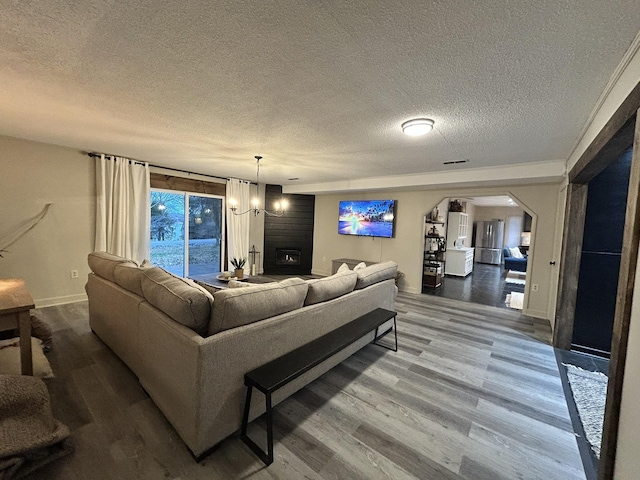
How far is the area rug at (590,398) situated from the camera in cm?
186

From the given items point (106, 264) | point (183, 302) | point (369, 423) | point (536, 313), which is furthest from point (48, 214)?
point (536, 313)

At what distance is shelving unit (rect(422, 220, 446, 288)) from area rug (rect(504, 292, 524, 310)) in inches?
55.5

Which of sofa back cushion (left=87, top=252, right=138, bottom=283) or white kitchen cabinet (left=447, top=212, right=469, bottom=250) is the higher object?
white kitchen cabinet (left=447, top=212, right=469, bottom=250)

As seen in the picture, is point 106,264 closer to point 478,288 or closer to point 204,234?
point 204,234

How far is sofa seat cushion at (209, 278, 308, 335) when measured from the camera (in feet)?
5.27

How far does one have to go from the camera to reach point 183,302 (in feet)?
5.20

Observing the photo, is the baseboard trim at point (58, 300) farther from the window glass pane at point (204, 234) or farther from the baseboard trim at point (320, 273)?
the baseboard trim at point (320, 273)

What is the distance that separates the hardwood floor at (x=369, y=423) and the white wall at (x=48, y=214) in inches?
61.9

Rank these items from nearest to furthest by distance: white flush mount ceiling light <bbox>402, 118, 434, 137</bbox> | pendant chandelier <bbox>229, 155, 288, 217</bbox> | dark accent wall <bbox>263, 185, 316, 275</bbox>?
1. white flush mount ceiling light <bbox>402, 118, 434, 137</bbox>
2. pendant chandelier <bbox>229, 155, 288, 217</bbox>
3. dark accent wall <bbox>263, 185, 316, 275</bbox>

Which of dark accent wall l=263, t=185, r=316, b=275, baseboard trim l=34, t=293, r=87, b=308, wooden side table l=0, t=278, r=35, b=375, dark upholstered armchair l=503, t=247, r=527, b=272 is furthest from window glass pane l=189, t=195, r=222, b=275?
dark upholstered armchair l=503, t=247, r=527, b=272

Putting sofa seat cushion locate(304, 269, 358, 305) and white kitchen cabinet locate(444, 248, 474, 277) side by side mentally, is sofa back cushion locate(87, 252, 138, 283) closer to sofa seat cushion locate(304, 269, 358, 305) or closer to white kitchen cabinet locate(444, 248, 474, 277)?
sofa seat cushion locate(304, 269, 358, 305)

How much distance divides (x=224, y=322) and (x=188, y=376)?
0.34 metres

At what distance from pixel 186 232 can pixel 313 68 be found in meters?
4.84

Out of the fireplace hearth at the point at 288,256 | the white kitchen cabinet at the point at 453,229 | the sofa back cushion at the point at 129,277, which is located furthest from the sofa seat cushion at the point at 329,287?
the white kitchen cabinet at the point at 453,229
